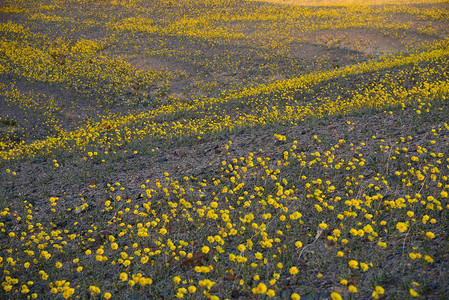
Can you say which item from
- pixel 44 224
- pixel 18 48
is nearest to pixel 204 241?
pixel 44 224

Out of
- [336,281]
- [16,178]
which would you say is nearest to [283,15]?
[16,178]

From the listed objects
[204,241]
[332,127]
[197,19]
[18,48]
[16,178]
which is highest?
[197,19]

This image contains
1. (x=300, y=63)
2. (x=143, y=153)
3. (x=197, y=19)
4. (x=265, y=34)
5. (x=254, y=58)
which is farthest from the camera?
(x=197, y=19)

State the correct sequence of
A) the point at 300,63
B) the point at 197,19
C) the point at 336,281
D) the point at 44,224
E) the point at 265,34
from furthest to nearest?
the point at 197,19, the point at 265,34, the point at 300,63, the point at 44,224, the point at 336,281

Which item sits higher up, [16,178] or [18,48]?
[18,48]

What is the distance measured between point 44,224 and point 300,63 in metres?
25.7

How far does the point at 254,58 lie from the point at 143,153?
2267cm

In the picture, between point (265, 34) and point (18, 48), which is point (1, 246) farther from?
point (265, 34)

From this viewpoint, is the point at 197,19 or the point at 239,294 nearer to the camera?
the point at 239,294

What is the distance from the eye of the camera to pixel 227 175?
686cm

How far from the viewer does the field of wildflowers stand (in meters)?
3.77

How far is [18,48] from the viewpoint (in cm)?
3061

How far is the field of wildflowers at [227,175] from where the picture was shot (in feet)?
12.4

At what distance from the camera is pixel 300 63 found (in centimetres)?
2706
